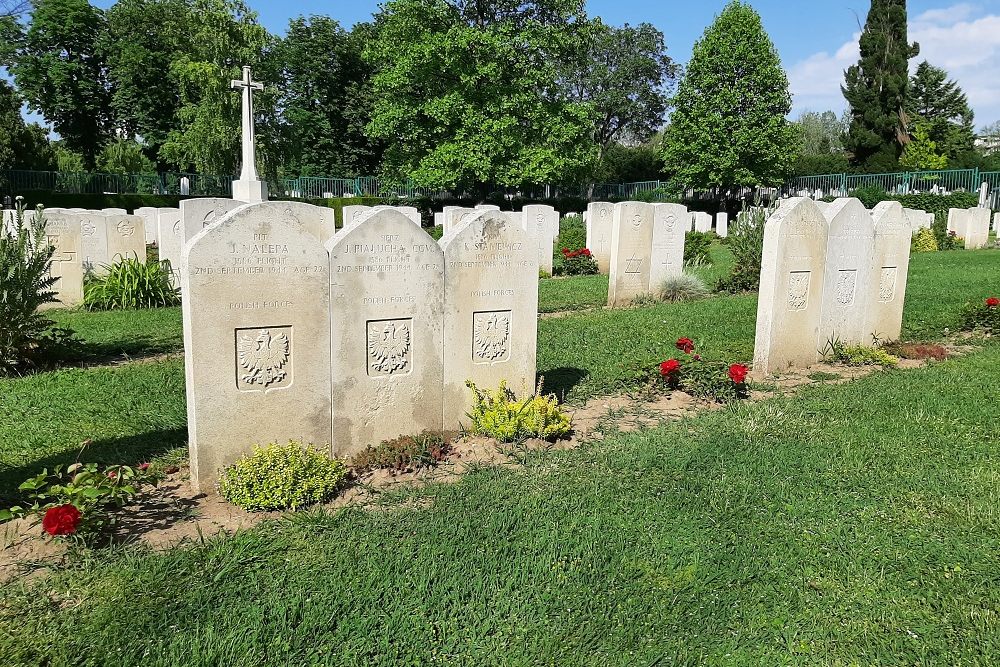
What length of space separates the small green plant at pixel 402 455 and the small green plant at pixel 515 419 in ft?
1.39

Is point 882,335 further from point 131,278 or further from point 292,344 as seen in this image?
point 131,278

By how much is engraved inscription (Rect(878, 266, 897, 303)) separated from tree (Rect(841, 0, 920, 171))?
38225mm

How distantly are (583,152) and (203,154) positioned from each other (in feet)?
62.8

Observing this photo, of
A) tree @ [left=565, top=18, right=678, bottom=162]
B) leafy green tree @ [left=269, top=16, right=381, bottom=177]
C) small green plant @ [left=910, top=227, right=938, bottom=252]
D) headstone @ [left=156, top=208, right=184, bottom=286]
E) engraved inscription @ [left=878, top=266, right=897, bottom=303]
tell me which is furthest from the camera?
tree @ [left=565, top=18, right=678, bottom=162]

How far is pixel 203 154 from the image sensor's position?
115 ft

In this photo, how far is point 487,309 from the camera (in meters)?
5.61

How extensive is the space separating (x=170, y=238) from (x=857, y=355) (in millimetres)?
11496

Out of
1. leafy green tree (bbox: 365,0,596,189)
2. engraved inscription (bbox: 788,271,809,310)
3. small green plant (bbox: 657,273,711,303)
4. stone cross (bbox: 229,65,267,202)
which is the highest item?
leafy green tree (bbox: 365,0,596,189)

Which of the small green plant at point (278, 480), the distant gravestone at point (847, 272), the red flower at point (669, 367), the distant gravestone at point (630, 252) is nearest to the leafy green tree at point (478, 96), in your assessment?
the distant gravestone at point (630, 252)

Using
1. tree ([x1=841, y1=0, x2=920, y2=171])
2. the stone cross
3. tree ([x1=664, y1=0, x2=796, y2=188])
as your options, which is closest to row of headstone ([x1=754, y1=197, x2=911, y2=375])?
the stone cross

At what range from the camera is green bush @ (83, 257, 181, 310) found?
36.9 ft

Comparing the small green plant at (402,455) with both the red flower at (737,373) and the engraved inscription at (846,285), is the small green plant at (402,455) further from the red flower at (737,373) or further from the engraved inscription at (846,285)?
the engraved inscription at (846,285)

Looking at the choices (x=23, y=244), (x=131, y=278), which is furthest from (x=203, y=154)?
(x=23, y=244)

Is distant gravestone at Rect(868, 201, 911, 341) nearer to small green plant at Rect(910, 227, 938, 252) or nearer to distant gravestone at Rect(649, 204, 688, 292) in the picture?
distant gravestone at Rect(649, 204, 688, 292)
